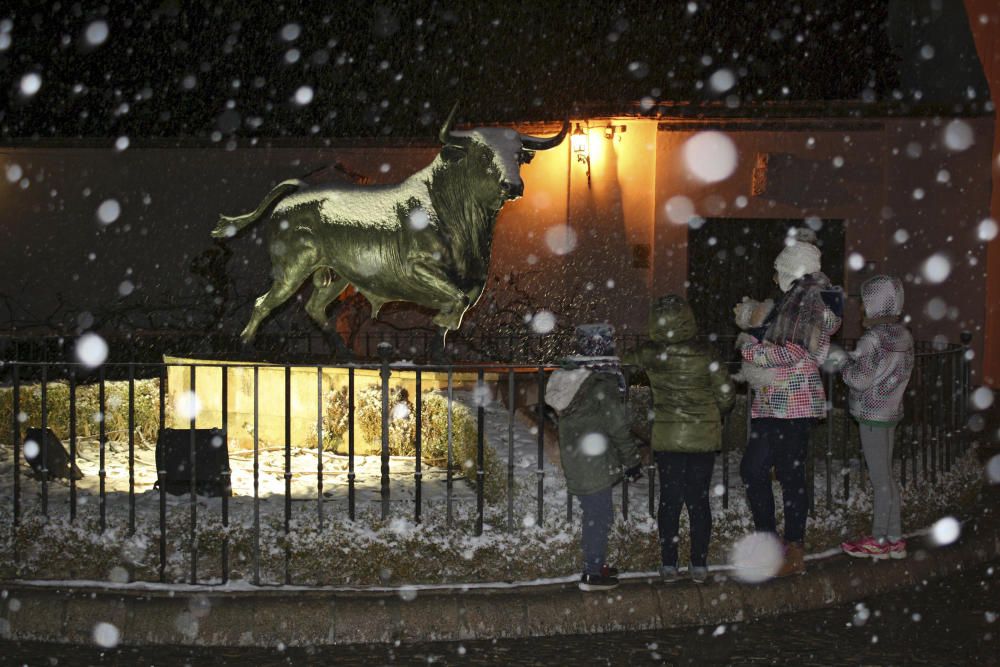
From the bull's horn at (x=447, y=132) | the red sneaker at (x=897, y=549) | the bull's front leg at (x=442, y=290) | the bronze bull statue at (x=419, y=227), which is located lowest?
the red sneaker at (x=897, y=549)

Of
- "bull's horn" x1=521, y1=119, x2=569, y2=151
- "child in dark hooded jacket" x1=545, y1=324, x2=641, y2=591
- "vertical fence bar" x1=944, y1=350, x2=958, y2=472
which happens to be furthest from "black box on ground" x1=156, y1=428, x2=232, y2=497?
"vertical fence bar" x1=944, y1=350, x2=958, y2=472

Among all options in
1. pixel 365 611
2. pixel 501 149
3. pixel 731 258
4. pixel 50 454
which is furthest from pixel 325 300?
pixel 731 258

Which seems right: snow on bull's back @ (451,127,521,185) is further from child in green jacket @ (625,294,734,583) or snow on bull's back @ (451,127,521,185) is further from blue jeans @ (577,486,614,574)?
blue jeans @ (577,486,614,574)

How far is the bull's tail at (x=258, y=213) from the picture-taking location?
388 inches

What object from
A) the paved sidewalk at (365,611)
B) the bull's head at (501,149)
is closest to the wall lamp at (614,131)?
the bull's head at (501,149)

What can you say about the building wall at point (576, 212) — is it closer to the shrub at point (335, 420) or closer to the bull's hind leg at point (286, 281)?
the bull's hind leg at point (286, 281)

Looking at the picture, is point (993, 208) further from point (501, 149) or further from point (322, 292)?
point (322, 292)

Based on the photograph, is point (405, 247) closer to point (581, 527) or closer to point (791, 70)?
point (581, 527)

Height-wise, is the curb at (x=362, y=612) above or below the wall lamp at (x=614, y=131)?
below

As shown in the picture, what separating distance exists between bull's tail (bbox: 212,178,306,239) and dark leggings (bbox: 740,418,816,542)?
4917 mm

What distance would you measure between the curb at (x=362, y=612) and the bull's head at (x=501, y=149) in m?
3.59

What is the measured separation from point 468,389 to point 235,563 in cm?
389

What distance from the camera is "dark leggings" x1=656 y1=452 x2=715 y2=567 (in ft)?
19.7

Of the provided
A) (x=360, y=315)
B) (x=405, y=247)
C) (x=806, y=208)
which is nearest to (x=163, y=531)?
(x=405, y=247)
